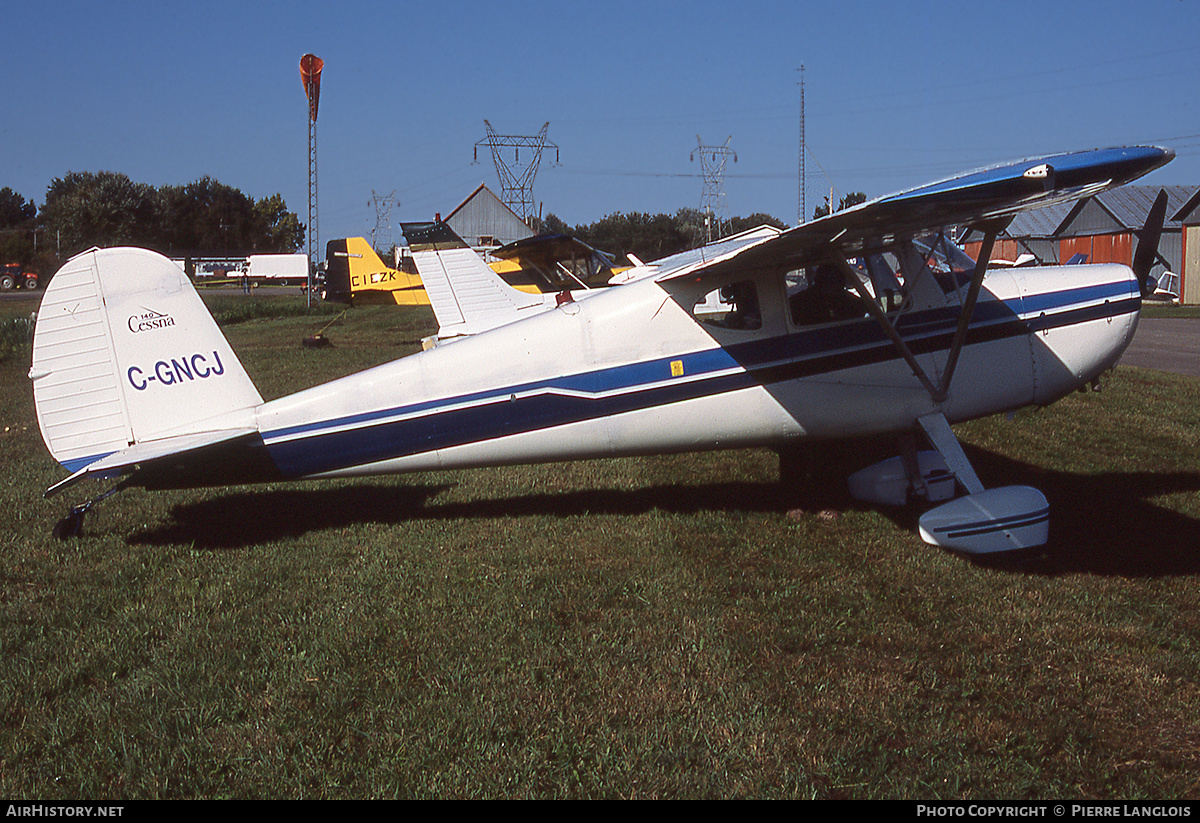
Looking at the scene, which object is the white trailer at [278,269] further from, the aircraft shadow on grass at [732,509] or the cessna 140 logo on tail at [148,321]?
the cessna 140 logo on tail at [148,321]

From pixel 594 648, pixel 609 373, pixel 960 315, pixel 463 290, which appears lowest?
pixel 594 648

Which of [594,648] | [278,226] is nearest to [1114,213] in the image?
[594,648]

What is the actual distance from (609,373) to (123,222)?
36412 millimetres

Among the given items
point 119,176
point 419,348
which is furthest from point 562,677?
point 119,176

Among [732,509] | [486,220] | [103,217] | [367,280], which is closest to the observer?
[732,509]

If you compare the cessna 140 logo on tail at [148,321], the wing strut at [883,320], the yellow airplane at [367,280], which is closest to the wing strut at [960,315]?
the wing strut at [883,320]


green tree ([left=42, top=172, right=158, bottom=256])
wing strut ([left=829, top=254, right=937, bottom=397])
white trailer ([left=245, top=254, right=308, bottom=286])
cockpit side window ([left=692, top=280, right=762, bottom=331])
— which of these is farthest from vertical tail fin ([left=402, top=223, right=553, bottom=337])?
white trailer ([left=245, top=254, right=308, bottom=286])

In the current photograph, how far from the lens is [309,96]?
3878 cm

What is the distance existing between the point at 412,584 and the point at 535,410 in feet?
5.11

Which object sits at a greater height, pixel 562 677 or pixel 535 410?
pixel 535 410

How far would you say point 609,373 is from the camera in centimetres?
615

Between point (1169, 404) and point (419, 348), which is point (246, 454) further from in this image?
point (419, 348)

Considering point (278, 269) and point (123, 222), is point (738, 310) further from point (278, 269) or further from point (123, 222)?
point (278, 269)
